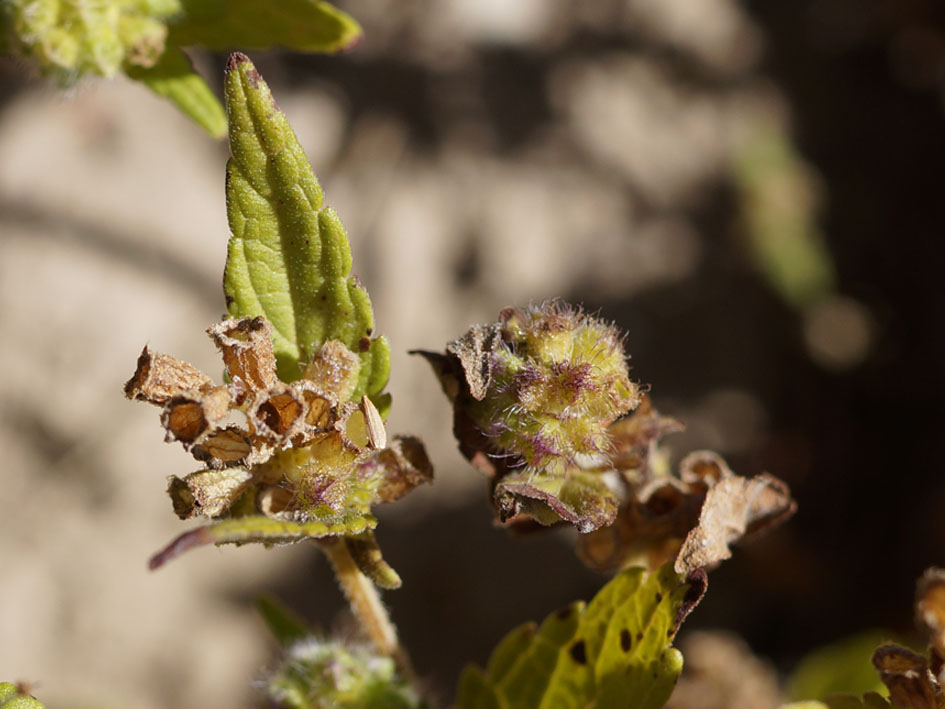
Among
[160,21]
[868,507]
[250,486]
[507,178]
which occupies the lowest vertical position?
[868,507]

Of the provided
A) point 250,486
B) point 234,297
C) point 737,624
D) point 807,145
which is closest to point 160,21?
point 234,297

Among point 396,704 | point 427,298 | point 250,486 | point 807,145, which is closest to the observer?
point 250,486

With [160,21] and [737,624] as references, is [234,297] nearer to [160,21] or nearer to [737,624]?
[160,21]

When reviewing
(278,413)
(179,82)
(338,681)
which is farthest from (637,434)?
(179,82)

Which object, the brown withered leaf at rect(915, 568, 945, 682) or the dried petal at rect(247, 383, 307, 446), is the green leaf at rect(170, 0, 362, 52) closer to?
the dried petal at rect(247, 383, 307, 446)

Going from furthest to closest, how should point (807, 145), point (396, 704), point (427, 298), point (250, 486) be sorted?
point (807, 145)
point (427, 298)
point (396, 704)
point (250, 486)

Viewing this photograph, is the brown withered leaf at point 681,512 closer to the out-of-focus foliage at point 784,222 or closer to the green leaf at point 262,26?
the green leaf at point 262,26

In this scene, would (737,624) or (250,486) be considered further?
(737,624)

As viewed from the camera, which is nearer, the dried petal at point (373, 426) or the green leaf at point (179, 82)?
the dried petal at point (373, 426)

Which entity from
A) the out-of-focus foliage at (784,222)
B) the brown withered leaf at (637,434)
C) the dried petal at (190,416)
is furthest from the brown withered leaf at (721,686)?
the out-of-focus foliage at (784,222)
